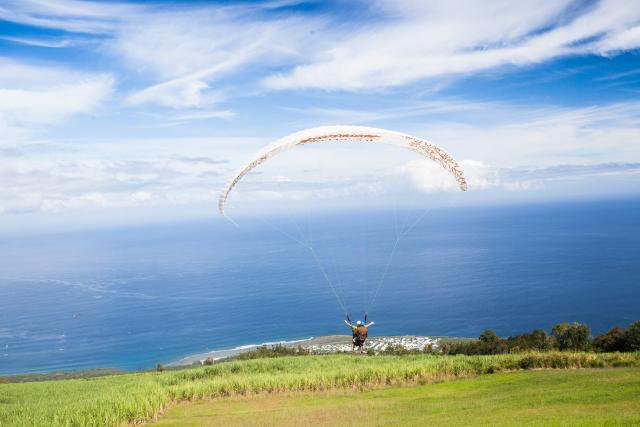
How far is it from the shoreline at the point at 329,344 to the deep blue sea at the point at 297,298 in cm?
333

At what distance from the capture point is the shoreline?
55.3m

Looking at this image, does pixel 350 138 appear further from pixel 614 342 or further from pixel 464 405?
pixel 614 342

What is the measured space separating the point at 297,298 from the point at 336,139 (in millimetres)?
75957

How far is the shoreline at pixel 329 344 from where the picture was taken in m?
55.3

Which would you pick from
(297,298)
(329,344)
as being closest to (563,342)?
(329,344)

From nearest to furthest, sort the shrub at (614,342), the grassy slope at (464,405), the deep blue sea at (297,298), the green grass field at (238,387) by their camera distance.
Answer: the grassy slope at (464,405)
the green grass field at (238,387)
the shrub at (614,342)
the deep blue sea at (297,298)

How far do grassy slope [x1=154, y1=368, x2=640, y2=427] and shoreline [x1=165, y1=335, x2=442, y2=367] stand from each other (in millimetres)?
39354

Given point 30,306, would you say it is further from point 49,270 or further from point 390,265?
point 390,265

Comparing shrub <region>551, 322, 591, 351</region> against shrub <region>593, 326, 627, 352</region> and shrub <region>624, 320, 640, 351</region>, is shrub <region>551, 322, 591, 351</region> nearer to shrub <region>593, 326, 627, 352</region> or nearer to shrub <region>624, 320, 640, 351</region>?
shrub <region>593, 326, 627, 352</region>

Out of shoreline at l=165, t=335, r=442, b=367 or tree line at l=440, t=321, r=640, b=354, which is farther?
shoreline at l=165, t=335, r=442, b=367

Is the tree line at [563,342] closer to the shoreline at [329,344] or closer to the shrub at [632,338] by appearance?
the shrub at [632,338]

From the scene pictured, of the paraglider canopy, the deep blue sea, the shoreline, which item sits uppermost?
the paraglider canopy

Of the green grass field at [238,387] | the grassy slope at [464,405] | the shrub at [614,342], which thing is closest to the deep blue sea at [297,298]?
the shrub at [614,342]

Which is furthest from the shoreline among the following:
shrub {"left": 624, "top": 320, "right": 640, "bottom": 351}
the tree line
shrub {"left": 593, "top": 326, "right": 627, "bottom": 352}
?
shrub {"left": 624, "top": 320, "right": 640, "bottom": 351}
